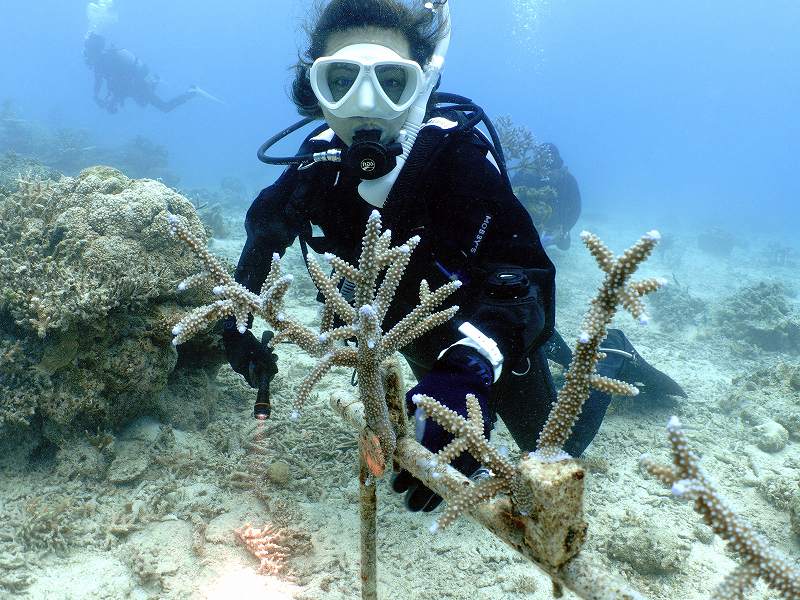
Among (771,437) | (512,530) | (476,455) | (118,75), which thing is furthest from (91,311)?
(118,75)

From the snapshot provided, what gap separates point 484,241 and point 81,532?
348 cm

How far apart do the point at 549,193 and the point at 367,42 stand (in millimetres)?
10347

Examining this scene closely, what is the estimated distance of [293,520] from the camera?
342cm

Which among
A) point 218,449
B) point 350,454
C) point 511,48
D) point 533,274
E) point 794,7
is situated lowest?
point 218,449

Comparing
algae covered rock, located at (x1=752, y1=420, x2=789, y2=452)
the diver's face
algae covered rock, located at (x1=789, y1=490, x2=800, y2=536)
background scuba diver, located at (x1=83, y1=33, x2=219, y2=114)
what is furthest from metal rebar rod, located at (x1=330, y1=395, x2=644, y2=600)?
background scuba diver, located at (x1=83, y1=33, x2=219, y2=114)

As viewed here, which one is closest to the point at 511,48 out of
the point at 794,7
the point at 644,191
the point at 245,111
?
the point at 794,7

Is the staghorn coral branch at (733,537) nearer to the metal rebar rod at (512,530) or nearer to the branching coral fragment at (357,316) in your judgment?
the metal rebar rod at (512,530)

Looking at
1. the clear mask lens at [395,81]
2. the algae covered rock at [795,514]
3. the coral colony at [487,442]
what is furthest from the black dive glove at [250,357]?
the algae covered rock at [795,514]

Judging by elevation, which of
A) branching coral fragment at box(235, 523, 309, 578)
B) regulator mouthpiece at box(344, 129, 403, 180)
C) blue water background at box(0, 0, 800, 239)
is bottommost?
branching coral fragment at box(235, 523, 309, 578)

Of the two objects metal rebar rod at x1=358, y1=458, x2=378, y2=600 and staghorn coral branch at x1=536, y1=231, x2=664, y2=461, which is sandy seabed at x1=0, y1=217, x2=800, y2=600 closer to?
metal rebar rod at x1=358, y1=458, x2=378, y2=600

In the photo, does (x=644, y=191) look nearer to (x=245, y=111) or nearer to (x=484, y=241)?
(x=484, y=241)

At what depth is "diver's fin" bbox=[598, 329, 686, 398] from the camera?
5.44 meters

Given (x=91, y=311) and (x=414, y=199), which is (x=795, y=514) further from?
(x=91, y=311)

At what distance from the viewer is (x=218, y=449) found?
409 cm
